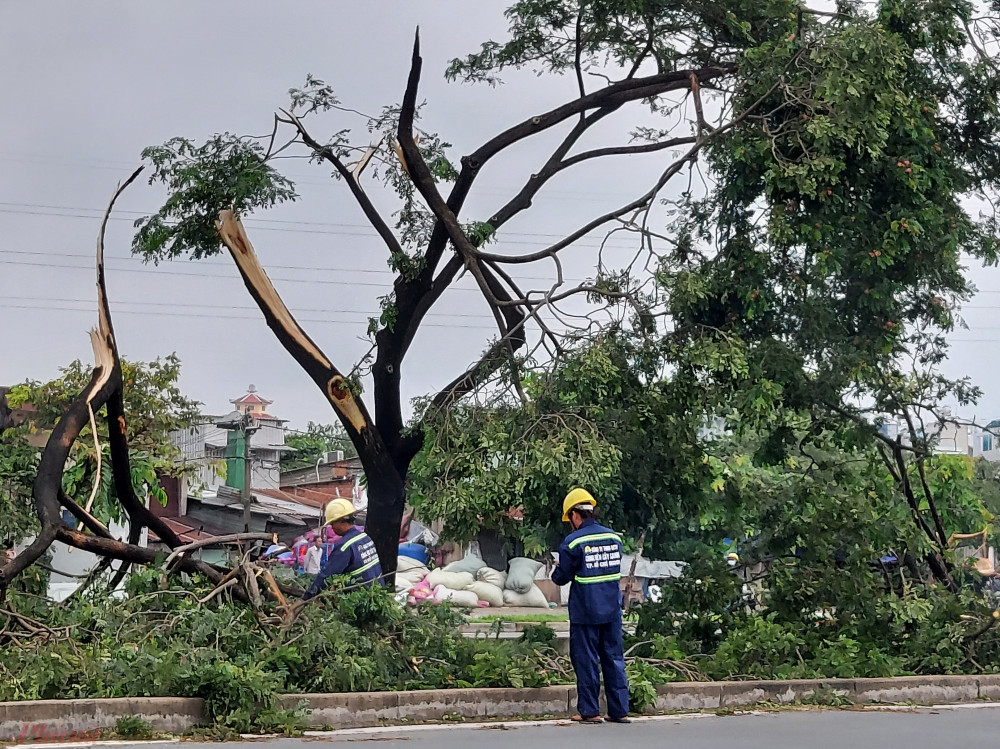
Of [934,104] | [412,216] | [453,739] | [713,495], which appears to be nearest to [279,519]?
[412,216]

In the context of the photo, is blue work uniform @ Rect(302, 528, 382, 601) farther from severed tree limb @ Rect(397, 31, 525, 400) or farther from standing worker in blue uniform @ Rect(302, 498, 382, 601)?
severed tree limb @ Rect(397, 31, 525, 400)

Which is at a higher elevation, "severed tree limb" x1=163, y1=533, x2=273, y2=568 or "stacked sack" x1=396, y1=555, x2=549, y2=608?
"severed tree limb" x1=163, y1=533, x2=273, y2=568

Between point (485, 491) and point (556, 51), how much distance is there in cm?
674

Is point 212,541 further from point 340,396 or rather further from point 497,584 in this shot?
point 497,584

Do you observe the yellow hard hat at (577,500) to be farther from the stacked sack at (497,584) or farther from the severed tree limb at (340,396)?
the stacked sack at (497,584)

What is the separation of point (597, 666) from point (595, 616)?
347mm

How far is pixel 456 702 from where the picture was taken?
27.5 feet

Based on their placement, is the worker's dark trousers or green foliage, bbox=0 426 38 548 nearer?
the worker's dark trousers

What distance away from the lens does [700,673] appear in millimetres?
9922

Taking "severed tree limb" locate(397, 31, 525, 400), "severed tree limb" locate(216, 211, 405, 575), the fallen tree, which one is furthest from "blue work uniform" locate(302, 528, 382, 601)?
"severed tree limb" locate(216, 211, 405, 575)

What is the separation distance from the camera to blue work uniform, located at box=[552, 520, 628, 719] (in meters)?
8.46

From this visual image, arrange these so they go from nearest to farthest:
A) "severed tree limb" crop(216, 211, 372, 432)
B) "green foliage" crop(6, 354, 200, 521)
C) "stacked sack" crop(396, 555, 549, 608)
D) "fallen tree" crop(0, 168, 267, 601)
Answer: "fallen tree" crop(0, 168, 267, 601) < "severed tree limb" crop(216, 211, 372, 432) < "green foliage" crop(6, 354, 200, 521) < "stacked sack" crop(396, 555, 549, 608)

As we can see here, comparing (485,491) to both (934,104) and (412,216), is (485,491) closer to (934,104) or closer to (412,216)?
(412,216)

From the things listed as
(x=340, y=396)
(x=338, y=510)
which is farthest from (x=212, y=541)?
(x=340, y=396)
